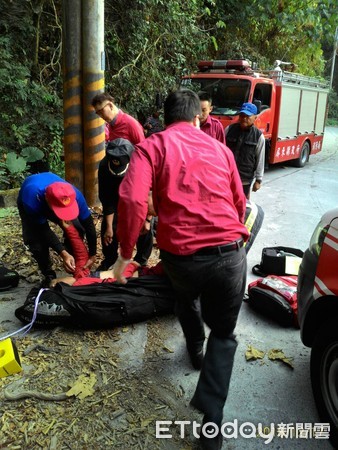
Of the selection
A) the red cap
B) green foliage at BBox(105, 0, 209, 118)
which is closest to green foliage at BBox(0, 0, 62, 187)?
green foliage at BBox(105, 0, 209, 118)

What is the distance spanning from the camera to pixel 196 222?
2.01 m

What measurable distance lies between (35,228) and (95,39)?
3167mm

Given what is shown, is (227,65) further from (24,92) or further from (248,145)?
(248,145)

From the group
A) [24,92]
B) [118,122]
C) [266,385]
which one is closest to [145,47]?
[24,92]

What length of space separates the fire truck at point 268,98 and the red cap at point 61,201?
5.99 metres

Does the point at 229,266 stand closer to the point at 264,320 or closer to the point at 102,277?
the point at 264,320

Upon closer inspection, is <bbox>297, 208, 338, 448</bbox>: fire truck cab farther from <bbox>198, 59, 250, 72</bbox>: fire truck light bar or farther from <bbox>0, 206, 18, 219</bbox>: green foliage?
<bbox>198, 59, 250, 72</bbox>: fire truck light bar

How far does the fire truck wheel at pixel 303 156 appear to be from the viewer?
1147 centimetres

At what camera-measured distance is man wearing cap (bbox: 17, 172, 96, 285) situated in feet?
10.0

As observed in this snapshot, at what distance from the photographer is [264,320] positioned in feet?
11.2

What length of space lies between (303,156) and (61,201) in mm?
10150

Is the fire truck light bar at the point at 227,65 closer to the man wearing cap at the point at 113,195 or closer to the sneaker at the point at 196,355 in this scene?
the man wearing cap at the point at 113,195

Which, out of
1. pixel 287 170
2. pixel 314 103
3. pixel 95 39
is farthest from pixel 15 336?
pixel 314 103

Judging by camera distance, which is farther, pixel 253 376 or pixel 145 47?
pixel 145 47
